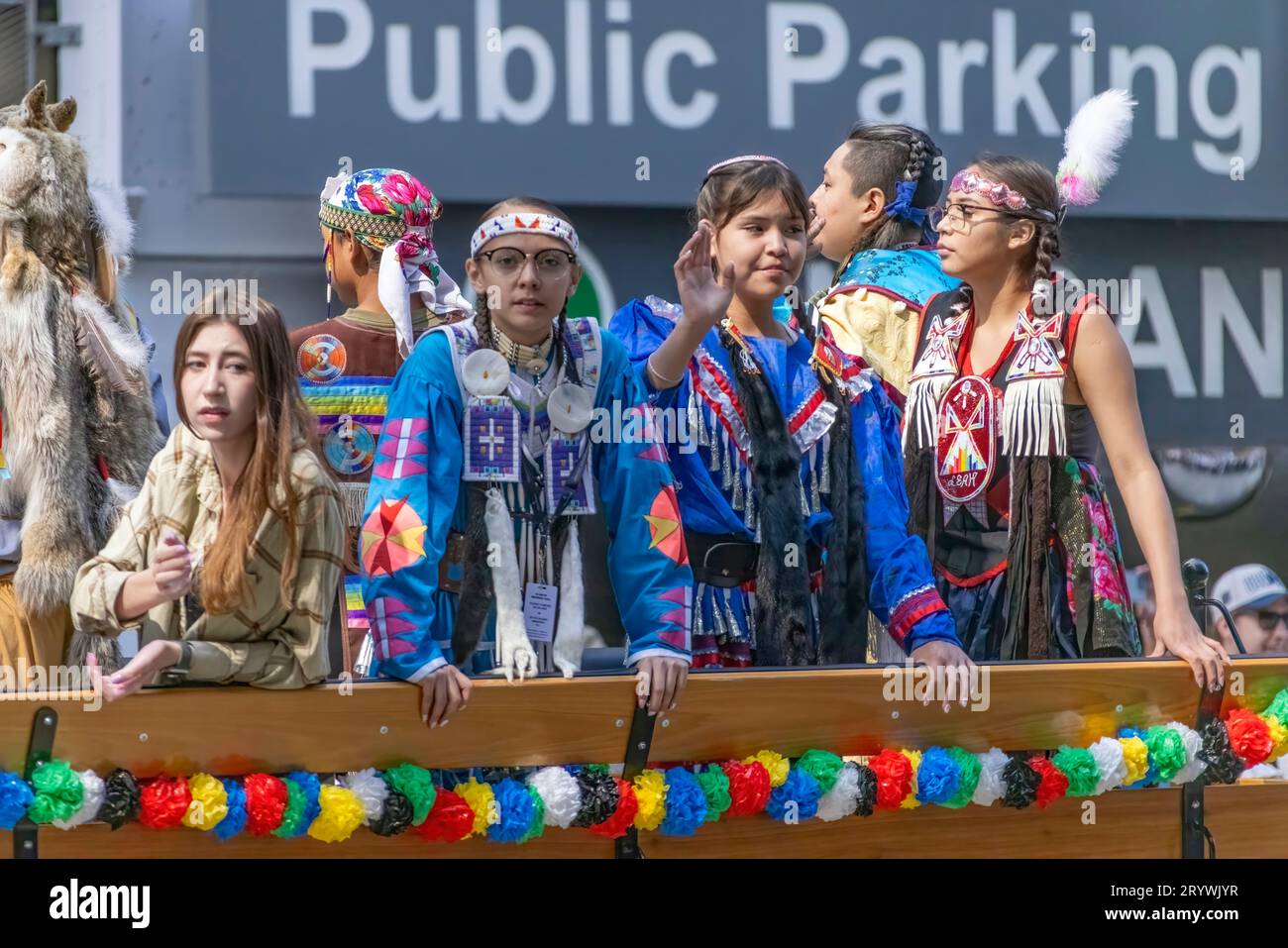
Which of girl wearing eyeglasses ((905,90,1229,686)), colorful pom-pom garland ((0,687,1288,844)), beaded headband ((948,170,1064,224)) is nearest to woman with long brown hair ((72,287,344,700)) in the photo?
colorful pom-pom garland ((0,687,1288,844))

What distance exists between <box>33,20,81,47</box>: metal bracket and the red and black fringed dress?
12.8 feet

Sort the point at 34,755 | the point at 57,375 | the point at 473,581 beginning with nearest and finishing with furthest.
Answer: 1. the point at 34,755
2. the point at 473,581
3. the point at 57,375

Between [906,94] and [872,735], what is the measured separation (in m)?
4.17

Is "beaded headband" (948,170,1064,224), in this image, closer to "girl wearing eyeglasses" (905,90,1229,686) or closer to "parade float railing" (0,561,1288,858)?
"girl wearing eyeglasses" (905,90,1229,686)

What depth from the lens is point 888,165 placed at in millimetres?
4516

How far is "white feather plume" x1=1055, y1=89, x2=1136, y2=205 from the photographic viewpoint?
422 centimetres

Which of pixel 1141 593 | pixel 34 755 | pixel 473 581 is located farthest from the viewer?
pixel 1141 593

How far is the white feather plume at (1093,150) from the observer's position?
4.22 m

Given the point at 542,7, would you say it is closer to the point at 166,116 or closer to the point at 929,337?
the point at 166,116

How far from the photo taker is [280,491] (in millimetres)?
2938

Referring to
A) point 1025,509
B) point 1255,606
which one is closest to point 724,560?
point 1025,509

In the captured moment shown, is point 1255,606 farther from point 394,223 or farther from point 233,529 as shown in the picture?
point 233,529

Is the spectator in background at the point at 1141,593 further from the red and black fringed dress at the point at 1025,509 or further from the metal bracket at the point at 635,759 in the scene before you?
the metal bracket at the point at 635,759

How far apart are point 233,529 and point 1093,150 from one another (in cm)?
236
